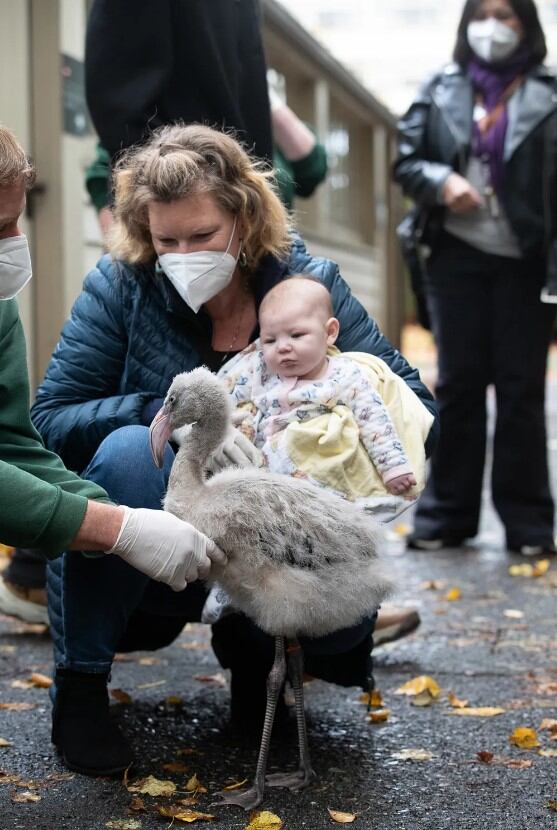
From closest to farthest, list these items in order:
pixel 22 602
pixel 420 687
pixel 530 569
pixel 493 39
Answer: pixel 420 687 → pixel 22 602 → pixel 530 569 → pixel 493 39

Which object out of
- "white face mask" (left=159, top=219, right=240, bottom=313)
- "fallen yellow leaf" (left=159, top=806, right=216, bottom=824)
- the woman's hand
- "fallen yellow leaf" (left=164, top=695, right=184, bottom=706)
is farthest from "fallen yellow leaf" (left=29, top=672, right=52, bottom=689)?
the woman's hand

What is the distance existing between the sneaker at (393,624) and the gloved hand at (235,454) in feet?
4.29

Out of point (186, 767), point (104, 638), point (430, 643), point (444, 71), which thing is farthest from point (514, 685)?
point (444, 71)

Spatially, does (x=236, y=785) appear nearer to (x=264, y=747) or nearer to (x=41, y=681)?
(x=264, y=747)

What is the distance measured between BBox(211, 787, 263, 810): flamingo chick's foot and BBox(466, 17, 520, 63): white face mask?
3983 mm

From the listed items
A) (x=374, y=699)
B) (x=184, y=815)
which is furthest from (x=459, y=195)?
(x=184, y=815)

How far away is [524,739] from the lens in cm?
334

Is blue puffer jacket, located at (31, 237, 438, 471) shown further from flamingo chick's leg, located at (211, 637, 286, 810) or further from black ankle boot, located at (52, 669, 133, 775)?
flamingo chick's leg, located at (211, 637, 286, 810)

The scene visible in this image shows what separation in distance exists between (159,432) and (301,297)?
0.54 meters

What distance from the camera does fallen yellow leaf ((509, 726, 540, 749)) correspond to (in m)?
3.32

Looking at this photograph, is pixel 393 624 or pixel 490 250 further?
pixel 490 250

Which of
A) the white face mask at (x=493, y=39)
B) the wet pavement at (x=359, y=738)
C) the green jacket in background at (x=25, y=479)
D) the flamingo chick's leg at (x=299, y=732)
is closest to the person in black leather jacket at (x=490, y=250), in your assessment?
the white face mask at (x=493, y=39)

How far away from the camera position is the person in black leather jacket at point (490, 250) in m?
5.73

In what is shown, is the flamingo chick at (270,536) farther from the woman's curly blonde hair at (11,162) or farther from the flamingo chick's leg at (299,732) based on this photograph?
the woman's curly blonde hair at (11,162)
